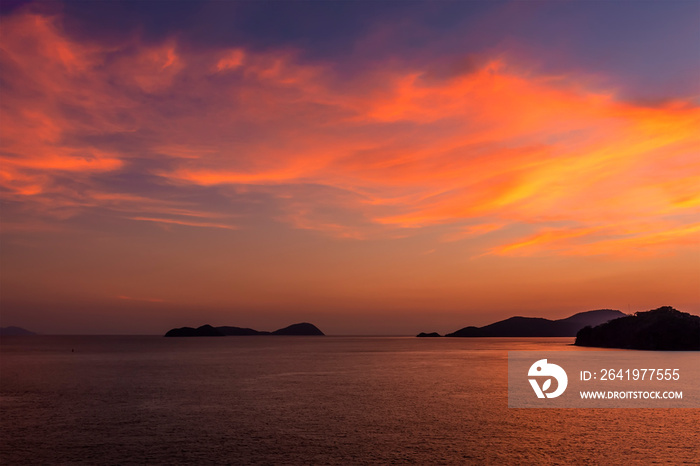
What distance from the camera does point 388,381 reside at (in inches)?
3447

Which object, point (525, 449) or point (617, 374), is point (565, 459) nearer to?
point (525, 449)

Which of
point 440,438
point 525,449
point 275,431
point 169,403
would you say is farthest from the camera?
point 169,403

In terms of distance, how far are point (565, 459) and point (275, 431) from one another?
23.6 meters

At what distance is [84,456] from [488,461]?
95.1 ft

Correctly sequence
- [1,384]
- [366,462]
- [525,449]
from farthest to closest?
1. [1,384]
2. [525,449]
3. [366,462]

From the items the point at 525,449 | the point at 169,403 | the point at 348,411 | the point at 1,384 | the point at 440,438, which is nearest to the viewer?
the point at 525,449

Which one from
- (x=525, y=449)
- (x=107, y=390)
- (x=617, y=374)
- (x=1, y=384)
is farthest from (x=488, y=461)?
(x=1, y=384)

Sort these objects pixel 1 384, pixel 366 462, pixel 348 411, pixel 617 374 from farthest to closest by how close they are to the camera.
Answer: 1. pixel 617 374
2. pixel 1 384
3. pixel 348 411
4. pixel 366 462

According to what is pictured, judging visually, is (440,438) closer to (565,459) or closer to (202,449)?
(565,459)

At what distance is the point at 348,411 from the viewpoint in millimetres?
55688

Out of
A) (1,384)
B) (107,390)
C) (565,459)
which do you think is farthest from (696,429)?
(1,384)

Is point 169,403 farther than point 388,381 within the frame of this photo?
No

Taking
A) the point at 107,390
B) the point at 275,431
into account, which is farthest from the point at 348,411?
the point at 107,390

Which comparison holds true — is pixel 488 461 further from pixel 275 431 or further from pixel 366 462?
pixel 275 431
